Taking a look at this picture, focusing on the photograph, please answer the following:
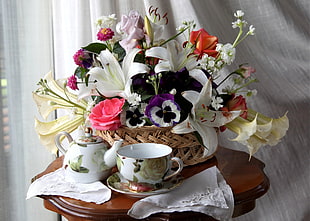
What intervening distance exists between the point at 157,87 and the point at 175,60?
0.29ft

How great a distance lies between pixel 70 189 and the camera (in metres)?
0.86

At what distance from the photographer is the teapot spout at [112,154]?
0.86m

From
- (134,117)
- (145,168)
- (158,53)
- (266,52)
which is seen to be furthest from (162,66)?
(266,52)

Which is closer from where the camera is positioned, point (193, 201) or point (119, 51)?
point (193, 201)

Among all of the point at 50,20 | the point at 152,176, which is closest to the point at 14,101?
the point at 50,20

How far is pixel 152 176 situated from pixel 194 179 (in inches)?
5.1

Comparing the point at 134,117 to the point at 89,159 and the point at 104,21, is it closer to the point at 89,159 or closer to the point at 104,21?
the point at 89,159

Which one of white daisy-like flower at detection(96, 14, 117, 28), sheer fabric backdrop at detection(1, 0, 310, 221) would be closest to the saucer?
white daisy-like flower at detection(96, 14, 117, 28)

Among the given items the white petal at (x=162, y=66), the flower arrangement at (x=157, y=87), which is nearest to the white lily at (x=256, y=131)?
the flower arrangement at (x=157, y=87)

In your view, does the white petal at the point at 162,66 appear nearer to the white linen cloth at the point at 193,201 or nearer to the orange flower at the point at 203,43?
the orange flower at the point at 203,43

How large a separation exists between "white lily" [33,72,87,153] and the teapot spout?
0.19 meters

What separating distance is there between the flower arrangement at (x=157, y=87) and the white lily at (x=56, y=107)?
38 millimetres

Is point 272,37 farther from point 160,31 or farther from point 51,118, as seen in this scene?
point 51,118

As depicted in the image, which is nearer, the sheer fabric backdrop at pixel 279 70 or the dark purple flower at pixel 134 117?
the dark purple flower at pixel 134 117
